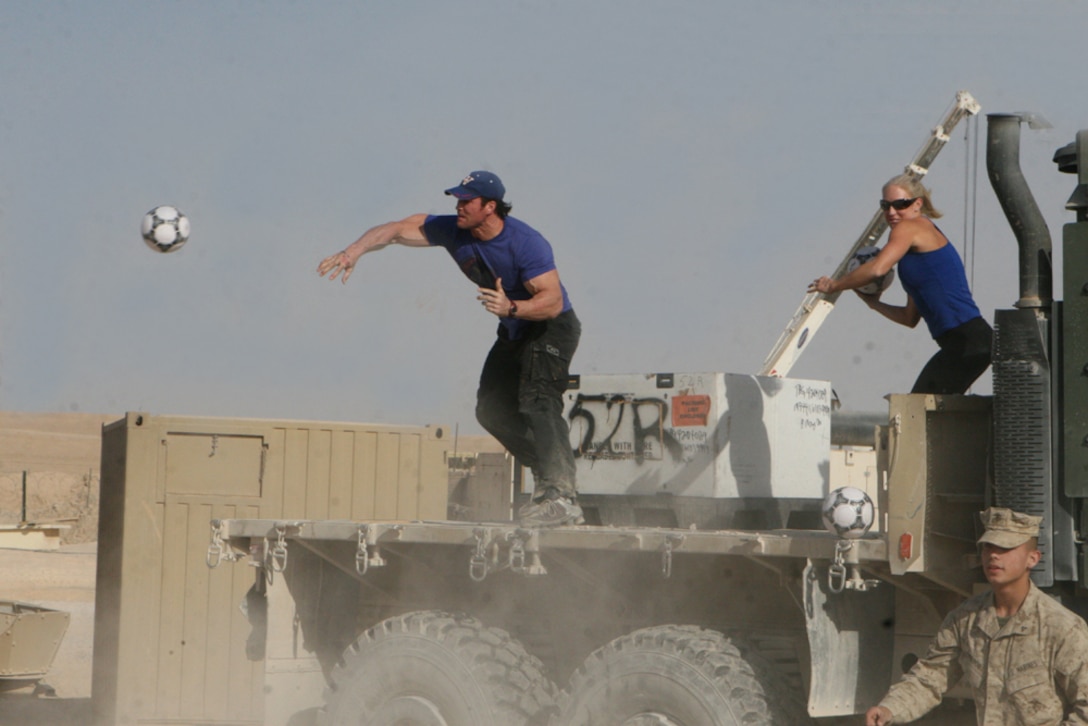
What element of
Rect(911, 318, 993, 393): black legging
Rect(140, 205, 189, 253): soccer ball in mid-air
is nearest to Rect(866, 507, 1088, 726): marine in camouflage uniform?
Rect(911, 318, 993, 393): black legging

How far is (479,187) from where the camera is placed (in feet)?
24.1

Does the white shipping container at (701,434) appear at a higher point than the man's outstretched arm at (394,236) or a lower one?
lower

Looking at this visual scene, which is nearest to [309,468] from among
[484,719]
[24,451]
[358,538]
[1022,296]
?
[358,538]

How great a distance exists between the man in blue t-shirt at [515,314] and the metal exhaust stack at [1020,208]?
7.58 feet

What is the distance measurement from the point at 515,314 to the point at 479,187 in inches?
27.6

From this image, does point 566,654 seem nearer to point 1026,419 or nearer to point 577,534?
point 577,534

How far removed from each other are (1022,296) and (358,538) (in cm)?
345

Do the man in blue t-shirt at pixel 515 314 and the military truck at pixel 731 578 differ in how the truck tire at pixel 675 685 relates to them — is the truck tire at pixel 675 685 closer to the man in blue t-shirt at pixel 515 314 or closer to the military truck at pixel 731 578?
the military truck at pixel 731 578

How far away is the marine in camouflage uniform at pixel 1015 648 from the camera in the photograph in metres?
4.98

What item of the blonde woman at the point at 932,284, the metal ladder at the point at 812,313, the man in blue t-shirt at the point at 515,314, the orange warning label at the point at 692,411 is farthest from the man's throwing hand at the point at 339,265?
the metal ladder at the point at 812,313

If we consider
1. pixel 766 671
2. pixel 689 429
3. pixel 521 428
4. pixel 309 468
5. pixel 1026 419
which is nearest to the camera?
pixel 1026 419

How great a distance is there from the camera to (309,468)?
1118cm

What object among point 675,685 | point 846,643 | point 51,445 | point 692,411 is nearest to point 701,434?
point 692,411

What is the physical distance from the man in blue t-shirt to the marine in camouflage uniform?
89.3 inches
